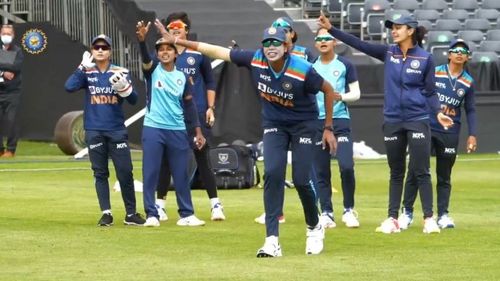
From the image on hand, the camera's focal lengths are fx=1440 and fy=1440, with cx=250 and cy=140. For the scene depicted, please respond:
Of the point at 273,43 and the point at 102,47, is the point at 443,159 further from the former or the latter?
the point at 273,43

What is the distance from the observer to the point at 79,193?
1802 centimetres

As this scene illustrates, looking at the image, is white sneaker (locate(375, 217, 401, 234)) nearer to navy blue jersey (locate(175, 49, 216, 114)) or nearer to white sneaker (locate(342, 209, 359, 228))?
white sneaker (locate(342, 209, 359, 228))

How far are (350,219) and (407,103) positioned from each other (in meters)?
1.38

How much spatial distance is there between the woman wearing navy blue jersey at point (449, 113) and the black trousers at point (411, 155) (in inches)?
26.4

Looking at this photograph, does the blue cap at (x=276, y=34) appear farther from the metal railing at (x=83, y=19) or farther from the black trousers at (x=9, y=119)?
the metal railing at (x=83, y=19)

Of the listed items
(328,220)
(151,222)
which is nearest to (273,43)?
(328,220)

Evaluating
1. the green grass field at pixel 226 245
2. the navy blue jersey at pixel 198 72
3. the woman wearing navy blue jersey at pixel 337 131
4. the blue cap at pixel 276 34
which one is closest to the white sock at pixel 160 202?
the green grass field at pixel 226 245

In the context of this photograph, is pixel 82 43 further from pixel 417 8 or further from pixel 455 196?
pixel 455 196

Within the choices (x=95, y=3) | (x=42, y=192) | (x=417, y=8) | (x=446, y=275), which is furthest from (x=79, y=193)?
(x=417, y=8)

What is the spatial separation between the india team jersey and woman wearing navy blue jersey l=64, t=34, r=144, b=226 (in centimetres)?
19

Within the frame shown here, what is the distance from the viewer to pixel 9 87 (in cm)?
2627

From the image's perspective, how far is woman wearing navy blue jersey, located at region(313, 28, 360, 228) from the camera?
13.8 metres

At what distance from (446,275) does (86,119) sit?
489 centimetres

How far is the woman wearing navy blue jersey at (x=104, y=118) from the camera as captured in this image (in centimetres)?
1370
